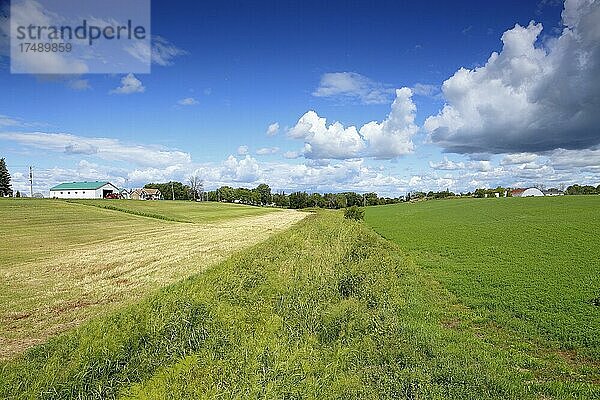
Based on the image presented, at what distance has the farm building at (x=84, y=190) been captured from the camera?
117000mm

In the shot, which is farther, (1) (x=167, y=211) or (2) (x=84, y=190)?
(2) (x=84, y=190)

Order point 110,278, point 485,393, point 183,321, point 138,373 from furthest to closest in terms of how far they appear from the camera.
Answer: point 110,278, point 183,321, point 138,373, point 485,393

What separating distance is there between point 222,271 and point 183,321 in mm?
7377

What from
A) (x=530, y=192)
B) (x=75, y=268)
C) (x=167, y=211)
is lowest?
(x=75, y=268)

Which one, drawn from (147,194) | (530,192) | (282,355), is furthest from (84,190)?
(530,192)

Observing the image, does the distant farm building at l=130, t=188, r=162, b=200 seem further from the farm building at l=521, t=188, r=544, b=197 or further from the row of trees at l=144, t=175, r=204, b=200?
the farm building at l=521, t=188, r=544, b=197

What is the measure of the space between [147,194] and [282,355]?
15535 cm

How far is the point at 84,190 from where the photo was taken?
383 feet

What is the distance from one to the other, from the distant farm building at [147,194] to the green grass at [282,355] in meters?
149

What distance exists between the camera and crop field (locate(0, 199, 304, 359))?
33.6ft

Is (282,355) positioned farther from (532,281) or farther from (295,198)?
(295,198)

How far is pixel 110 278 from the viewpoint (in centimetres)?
1570

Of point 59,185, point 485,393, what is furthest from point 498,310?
point 59,185

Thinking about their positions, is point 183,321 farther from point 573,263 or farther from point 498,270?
point 573,263
